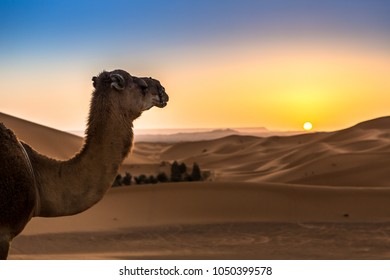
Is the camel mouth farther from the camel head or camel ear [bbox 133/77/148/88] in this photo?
camel ear [bbox 133/77/148/88]

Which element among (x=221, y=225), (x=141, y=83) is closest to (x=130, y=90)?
(x=141, y=83)

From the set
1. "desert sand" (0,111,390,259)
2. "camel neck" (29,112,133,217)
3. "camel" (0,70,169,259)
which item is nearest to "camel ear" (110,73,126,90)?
"camel" (0,70,169,259)

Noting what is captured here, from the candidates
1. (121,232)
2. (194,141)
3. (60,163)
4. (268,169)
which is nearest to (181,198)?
(121,232)

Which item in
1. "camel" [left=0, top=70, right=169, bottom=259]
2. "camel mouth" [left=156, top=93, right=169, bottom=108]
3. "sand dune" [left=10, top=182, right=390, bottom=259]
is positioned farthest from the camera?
"sand dune" [left=10, top=182, right=390, bottom=259]

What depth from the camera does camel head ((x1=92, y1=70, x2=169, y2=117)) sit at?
652 cm

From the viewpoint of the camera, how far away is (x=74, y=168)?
6.39 meters

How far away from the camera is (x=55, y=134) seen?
149 ft

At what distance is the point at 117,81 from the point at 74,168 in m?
0.79

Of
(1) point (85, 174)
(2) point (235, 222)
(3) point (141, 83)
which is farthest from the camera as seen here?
(2) point (235, 222)

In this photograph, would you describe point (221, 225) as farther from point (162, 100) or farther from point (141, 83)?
point (141, 83)

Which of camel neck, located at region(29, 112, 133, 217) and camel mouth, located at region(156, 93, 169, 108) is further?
camel mouth, located at region(156, 93, 169, 108)

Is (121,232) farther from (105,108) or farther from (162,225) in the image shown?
(105,108)

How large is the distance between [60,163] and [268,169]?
102 feet

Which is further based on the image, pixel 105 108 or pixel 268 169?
pixel 268 169
